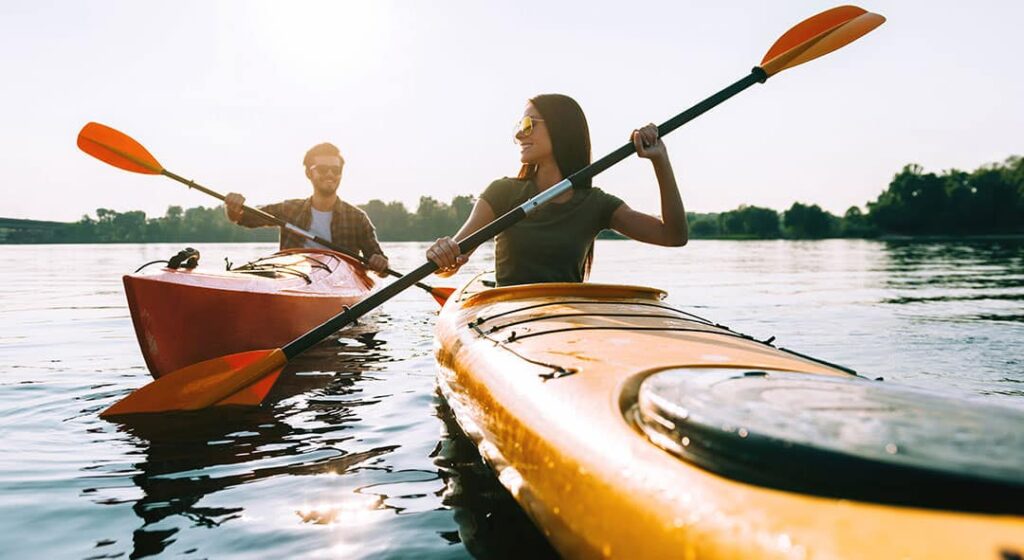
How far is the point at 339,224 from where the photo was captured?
8016 mm

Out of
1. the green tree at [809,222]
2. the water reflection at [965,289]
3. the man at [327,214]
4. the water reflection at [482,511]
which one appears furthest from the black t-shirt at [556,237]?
the green tree at [809,222]

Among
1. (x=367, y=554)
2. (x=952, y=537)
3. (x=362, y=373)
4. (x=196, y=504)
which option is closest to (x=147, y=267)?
(x=362, y=373)

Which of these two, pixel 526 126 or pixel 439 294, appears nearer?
pixel 526 126

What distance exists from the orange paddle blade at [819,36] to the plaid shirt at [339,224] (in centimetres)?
462

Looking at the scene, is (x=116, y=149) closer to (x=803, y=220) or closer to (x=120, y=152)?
(x=120, y=152)

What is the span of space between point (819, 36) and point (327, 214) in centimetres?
546

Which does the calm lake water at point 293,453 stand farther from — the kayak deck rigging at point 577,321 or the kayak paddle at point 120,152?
the kayak paddle at point 120,152

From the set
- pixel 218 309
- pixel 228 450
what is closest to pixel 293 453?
pixel 228 450

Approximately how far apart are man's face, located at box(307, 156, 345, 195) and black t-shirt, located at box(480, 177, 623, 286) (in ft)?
13.6

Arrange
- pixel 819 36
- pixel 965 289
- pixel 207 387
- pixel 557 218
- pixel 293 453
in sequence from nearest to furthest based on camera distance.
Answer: pixel 293 453, pixel 207 387, pixel 557 218, pixel 819 36, pixel 965 289

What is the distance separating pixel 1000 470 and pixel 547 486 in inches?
40.9

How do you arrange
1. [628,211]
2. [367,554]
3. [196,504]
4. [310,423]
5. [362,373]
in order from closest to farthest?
[367,554] → [196,504] → [310,423] → [628,211] → [362,373]

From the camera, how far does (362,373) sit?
5.36 metres

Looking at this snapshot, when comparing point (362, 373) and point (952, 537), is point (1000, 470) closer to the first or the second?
point (952, 537)
